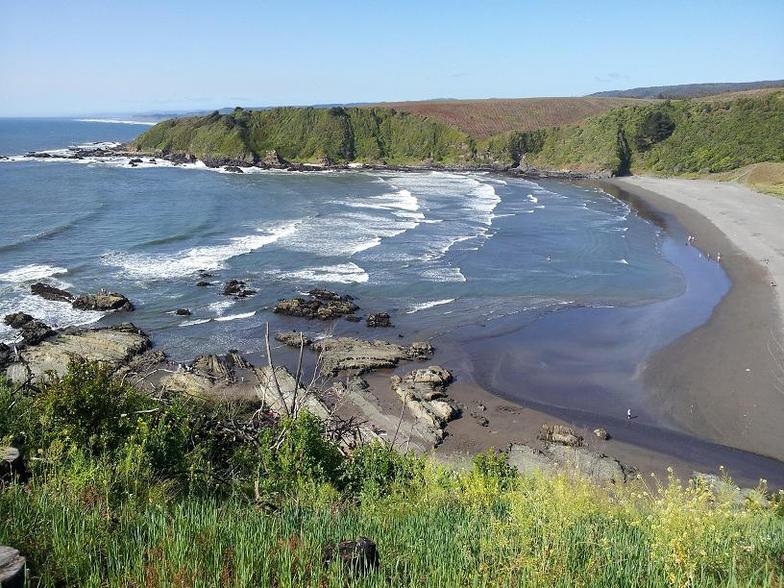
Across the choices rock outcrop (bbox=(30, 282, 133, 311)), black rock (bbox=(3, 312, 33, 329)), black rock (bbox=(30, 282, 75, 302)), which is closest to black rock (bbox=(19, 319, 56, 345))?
black rock (bbox=(3, 312, 33, 329))

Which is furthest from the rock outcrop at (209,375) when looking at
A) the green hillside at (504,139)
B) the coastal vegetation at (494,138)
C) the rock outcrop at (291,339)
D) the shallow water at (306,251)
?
the green hillside at (504,139)

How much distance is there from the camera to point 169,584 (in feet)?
16.5

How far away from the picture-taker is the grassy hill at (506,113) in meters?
122

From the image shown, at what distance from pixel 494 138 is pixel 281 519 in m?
113

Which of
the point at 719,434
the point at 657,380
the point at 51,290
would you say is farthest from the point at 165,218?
the point at 719,434

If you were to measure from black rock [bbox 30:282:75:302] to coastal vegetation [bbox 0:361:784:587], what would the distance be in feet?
79.3

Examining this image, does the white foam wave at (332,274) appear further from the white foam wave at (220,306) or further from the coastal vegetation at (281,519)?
the coastal vegetation at (281,519)

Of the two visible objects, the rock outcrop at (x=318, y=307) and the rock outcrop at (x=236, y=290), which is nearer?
the rock outcrop at (x=318, y=307)

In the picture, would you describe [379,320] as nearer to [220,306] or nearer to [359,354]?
[359,354]

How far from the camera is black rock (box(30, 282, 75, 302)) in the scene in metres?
33.2

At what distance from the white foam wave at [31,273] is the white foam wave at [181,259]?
10.8 ft

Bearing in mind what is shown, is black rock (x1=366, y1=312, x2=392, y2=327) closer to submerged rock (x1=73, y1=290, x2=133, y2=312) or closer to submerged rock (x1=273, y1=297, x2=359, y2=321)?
Answer: submerged rock (x1=273, y1=297, x2=359, y2=321)

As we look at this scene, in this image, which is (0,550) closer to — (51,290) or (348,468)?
(348,468)

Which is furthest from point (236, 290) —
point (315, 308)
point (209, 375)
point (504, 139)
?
point (504, 139)
